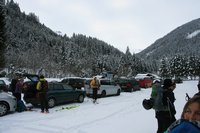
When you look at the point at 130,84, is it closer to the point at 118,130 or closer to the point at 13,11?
the point at 118,130

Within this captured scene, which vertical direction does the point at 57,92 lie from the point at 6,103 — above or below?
above

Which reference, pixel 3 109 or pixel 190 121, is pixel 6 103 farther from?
pixel 190 121

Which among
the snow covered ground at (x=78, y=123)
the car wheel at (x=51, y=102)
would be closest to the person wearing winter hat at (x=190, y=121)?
the snow covered ground at (x=78, y=123)

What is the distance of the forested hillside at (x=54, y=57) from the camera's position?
219 ft

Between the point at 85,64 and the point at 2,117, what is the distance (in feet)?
243

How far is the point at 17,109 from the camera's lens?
1234cm

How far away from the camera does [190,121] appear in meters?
1.82

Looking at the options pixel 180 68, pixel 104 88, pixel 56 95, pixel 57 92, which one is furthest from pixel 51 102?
pixel 180 68

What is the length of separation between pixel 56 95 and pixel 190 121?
42.3 feet

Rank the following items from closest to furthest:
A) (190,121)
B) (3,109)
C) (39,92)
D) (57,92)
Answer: (190,121), (3,109), (39,92), (57,92)

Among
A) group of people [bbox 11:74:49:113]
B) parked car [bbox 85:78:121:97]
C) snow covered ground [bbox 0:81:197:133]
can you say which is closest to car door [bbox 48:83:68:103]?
group of people [bbox 11:74:49:113]

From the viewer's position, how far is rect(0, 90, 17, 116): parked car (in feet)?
36.7

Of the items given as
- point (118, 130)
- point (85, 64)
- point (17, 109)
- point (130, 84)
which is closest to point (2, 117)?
point (17, 109)

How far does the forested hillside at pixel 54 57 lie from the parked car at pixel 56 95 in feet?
72.3
